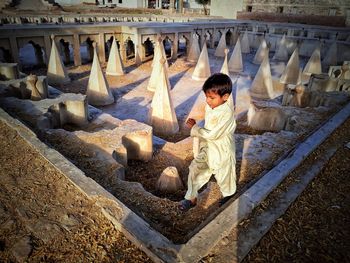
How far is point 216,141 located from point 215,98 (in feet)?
1.77

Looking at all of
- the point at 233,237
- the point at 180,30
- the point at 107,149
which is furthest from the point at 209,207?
the point at 180,30

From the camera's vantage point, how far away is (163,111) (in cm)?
754

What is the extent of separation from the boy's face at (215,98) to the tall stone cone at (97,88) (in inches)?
300

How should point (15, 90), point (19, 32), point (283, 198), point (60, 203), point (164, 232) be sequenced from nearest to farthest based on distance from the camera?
point (164, 232)
point (60, 203)
point (283, 198)
point (15, 90)
point (19, 32)

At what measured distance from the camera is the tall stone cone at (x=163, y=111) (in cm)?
732

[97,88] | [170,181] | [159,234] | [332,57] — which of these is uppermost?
[332,57]

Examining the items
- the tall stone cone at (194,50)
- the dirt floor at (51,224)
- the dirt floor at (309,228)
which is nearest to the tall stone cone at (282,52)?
the tall stone cone at (194,50)

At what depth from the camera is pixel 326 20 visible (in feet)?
74.0

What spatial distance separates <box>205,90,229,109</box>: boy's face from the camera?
2.73 m

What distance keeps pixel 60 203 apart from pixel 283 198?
8.88ft

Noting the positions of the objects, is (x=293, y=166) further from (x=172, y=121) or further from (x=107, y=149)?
(x=172, y=121)

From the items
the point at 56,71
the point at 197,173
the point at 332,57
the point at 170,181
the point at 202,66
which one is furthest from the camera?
the point at 332,57

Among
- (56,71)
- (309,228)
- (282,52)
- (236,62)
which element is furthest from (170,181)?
(282,52)

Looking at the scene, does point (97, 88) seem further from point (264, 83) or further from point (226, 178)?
point (226, 178)
